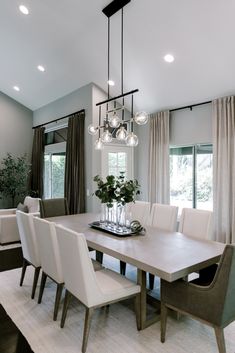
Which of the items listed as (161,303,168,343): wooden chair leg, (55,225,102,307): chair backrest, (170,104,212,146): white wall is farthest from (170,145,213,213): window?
(55,225,102,307): chair backrest

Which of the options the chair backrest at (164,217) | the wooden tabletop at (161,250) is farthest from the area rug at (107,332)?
the chair backrest at (164,217)

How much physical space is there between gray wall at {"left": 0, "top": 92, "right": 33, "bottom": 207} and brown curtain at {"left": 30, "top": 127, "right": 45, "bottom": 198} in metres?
0.39

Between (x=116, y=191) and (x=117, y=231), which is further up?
(x=116, y=191)

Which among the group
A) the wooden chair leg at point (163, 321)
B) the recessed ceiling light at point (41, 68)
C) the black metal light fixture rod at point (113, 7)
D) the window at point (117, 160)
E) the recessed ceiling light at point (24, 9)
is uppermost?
the recessed ceiling light at point (24, 9)

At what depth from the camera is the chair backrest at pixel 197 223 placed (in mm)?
3150

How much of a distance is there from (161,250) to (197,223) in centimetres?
97

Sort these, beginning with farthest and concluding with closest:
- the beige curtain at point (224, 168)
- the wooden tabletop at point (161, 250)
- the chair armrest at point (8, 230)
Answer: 1. the chair armrest at point (8, 230)
2. the beige curtain at point (224, 168)
3. the wooden tabletop at point (161, 250)

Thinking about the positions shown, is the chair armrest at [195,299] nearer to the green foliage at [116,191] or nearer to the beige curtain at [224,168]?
the green foliage at [116,191]

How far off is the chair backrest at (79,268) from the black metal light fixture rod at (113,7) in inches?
121

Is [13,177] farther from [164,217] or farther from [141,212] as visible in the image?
[164,217]

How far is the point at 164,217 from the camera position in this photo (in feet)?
12.3

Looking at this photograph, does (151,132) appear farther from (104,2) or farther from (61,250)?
(61,250)

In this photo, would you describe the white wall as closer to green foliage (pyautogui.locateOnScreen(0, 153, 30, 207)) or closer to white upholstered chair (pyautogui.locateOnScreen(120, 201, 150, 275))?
white upholstered chair (pyautogui.locateOnScreen(120, 201, 150, 275))

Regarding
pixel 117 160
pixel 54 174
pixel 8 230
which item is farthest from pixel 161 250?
pixel 54 174
